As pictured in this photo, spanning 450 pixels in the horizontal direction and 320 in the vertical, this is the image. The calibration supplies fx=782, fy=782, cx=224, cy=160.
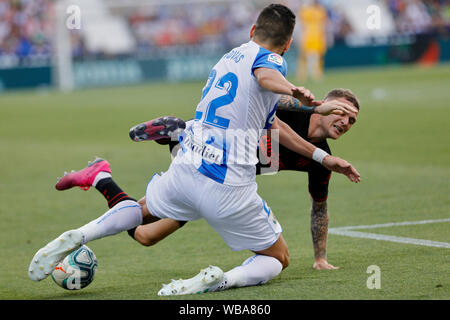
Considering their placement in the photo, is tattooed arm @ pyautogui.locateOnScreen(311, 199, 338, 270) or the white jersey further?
tattooed arm @ pyautogui.locateOnScreen(311, 199, 338, 270)

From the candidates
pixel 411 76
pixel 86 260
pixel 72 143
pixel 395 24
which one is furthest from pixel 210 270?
pixel 395 24

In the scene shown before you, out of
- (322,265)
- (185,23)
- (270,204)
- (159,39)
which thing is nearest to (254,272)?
(322,265)

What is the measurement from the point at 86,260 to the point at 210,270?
3.58 ft

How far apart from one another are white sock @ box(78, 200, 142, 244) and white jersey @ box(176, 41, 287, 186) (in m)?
0.70

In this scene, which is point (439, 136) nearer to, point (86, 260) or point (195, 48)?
point (86, 260)

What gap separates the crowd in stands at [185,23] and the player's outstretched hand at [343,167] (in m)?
29.7

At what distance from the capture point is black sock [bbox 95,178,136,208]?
19.4ft

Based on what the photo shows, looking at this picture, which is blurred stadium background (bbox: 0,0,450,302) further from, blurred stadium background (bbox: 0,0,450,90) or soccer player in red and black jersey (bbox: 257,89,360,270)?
soccer player in red and black jersey (bbox: 257,89,360,270)

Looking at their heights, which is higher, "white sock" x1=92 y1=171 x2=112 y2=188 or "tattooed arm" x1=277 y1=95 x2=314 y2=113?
"tattooed arm" x1=277 y1=95 x2=314 y2=113

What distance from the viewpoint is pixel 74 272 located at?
5598mm

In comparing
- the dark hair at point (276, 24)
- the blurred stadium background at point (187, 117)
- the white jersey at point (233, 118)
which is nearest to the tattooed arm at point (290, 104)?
the white jersey at point (233, 118)

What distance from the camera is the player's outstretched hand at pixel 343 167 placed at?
17.6ft
